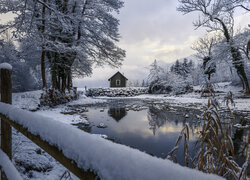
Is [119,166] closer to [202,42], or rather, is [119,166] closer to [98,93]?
[98,93]

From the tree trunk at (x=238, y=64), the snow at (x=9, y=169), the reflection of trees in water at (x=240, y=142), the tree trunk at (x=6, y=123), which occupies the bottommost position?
the reflection of trees in water at (x=240, y=142)

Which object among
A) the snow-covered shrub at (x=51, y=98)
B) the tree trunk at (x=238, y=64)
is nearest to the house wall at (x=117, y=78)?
the snow-covered shrub at (x=51, y=98)

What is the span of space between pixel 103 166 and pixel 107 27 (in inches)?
471

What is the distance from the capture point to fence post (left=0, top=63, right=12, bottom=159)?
69.5 inches

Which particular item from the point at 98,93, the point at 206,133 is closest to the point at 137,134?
the point at 206,133

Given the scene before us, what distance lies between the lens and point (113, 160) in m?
0.39

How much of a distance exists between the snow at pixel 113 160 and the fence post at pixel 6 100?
1.64 meters

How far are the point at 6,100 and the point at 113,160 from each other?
6.88 ft

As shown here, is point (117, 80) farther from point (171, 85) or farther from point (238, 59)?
point (238, 59)

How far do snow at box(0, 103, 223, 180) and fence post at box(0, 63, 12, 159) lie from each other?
64.5 inches

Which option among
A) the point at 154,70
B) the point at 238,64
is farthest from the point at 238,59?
the point at 154,70

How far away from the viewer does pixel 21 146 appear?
2.97 meters

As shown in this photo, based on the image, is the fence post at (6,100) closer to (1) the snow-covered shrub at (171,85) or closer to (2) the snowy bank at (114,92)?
(1) the snow-covered shrub at (171,85)

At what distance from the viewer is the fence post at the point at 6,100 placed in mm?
1766
